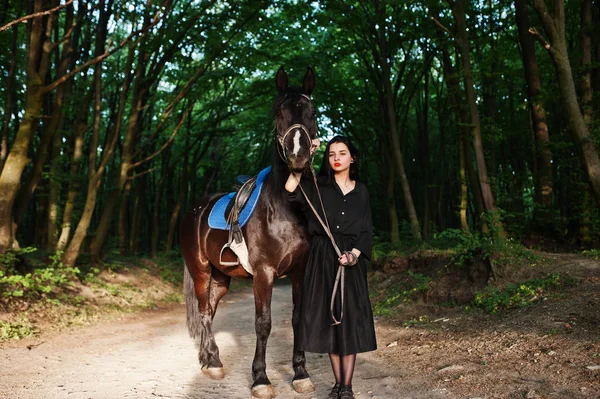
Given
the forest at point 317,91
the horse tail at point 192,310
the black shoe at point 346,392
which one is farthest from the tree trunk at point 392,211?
the black shoe at point 346,392

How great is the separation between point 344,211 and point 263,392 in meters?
1.72

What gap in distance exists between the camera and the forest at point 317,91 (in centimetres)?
815

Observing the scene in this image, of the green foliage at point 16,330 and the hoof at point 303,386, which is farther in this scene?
the green foliage at point 16,330

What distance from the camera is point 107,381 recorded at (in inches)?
174

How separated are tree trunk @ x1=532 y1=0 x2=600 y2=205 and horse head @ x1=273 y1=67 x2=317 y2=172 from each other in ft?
11.3

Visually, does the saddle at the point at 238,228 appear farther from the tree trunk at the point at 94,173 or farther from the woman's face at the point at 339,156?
A: the tree trunk at the point at 94,173

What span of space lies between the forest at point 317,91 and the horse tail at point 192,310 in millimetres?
2230

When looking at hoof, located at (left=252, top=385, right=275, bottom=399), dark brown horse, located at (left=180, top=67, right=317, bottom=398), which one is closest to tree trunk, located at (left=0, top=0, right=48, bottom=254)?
dark brown horse, located at (left=180, top=67, right=317, bottom=398)

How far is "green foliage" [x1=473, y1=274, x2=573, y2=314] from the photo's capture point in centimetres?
614

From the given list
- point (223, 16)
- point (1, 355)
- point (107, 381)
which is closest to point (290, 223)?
point (107, 381)

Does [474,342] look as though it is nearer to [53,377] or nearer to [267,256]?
[267,256]

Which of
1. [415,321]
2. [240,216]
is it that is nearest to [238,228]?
[240,216]

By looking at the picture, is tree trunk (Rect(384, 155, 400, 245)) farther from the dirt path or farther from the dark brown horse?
the dark brown horse

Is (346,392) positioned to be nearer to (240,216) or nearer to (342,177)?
(342,177)
